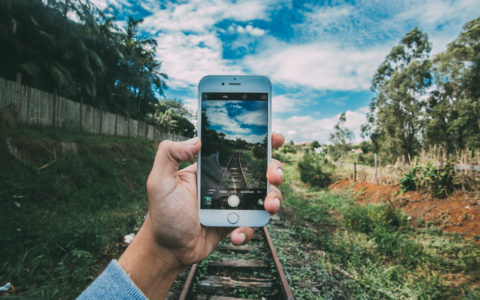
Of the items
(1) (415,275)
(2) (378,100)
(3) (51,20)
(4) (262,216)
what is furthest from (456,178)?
(2) (378,100)

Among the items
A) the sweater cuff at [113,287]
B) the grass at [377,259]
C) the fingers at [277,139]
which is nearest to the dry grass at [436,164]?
the grass at [377,259]

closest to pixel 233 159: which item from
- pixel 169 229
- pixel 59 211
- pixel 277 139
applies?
pixel 277 139

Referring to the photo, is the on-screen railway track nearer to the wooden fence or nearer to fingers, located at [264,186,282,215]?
fingers, located at [264,186,282,215]

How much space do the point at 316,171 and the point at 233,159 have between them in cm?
1210

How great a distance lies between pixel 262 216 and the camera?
1804 mm

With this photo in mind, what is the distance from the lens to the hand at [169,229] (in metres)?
1.66

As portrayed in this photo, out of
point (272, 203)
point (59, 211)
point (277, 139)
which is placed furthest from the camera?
point (59, 211)

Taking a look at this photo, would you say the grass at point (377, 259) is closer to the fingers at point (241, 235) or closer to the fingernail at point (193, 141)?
the fingers at point (241, 235)

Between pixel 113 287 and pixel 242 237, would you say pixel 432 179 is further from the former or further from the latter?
pixel 113 287

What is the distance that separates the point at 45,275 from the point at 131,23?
35.4m

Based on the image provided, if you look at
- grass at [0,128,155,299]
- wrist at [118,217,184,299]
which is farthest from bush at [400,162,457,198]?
grass at [0,128,155,299]

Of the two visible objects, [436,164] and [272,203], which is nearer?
[272,203]

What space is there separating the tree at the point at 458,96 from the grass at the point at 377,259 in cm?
2069

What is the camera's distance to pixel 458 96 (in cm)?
2289
